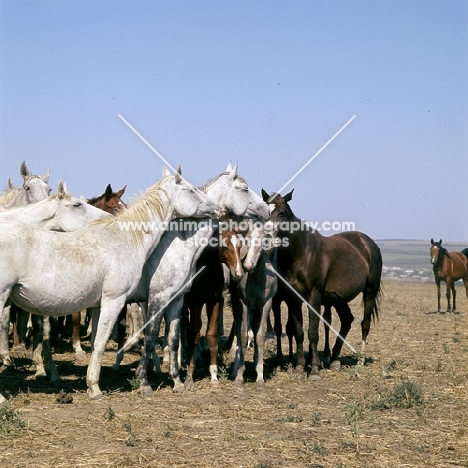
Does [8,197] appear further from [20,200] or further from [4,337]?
[4,337]

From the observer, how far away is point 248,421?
681 cm

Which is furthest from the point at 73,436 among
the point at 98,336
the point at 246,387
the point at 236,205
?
the point at 236,205

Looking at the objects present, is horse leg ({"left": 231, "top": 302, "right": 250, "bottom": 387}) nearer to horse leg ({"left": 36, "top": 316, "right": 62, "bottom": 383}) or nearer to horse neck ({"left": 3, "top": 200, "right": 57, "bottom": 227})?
horse leg ({"left": 36, "top": 316, "right": 62, "bottom": 383})

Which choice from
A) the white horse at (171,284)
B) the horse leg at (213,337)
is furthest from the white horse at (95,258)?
the horse leg at (213,337)

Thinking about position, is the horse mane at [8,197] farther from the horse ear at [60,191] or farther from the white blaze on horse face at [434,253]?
the white blaze on horse face at [434,253]

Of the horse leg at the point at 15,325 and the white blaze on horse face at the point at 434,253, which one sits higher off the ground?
the white blaze on horse face at the point at 434,253

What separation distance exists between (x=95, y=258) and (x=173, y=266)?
1202 mm

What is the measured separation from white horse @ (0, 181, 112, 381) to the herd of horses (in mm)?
14

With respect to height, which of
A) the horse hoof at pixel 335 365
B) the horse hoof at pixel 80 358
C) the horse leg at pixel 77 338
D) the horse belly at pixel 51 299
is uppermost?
the horse belly at pixel 51 299

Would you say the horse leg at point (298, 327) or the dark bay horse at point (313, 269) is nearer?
the dark bay horse at point (313, 269)

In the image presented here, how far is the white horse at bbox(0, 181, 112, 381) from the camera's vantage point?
28.5 ft

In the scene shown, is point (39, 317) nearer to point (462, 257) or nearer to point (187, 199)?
point (187, 199)

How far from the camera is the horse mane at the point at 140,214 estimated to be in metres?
8.06

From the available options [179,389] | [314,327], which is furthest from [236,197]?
[179,389]
